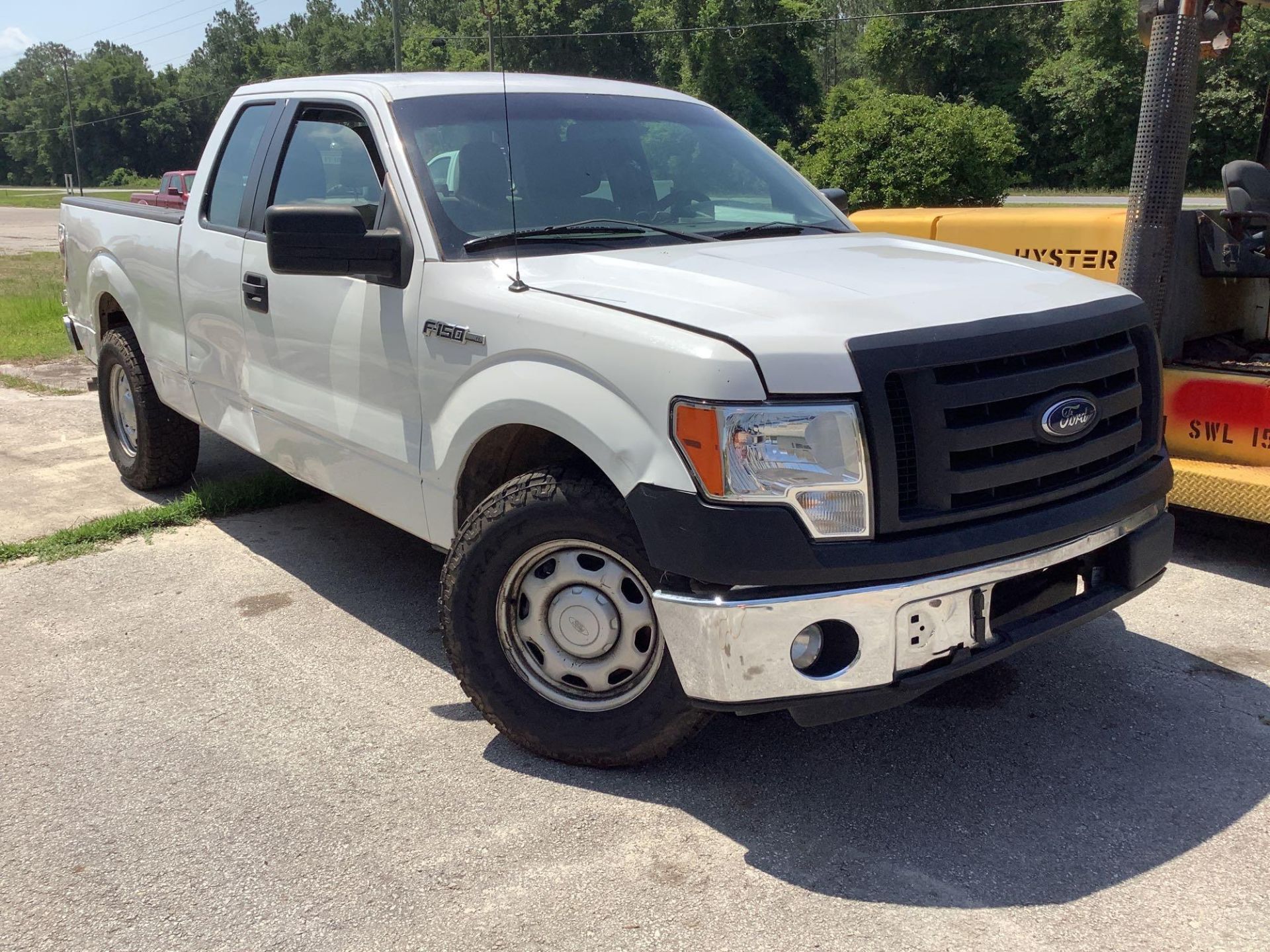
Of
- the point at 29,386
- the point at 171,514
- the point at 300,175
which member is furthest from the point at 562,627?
the point at 29,386

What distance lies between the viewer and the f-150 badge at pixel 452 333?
3379 mm

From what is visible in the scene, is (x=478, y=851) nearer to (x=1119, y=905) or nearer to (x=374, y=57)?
(x=1119, y=905)

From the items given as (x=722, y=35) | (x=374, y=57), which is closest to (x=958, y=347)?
(x=722, y=35)

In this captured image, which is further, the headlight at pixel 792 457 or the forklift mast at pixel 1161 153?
the forklift mast at pixel 1161 153

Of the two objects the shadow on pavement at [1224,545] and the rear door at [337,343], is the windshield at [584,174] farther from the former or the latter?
the shadow on pavement at [1224,545]

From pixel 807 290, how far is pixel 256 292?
2398 mm

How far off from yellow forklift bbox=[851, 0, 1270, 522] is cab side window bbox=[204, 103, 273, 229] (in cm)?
339

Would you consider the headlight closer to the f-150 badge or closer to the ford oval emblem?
the ford oval emblem

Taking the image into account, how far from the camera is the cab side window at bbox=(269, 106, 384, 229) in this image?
13.2 ft

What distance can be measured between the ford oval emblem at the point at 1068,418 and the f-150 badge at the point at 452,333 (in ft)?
5.20

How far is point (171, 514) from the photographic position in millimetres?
5750

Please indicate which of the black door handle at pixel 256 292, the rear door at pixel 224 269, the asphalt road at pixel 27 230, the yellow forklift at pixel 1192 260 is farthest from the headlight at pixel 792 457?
the asphalt road at pixel 27 230

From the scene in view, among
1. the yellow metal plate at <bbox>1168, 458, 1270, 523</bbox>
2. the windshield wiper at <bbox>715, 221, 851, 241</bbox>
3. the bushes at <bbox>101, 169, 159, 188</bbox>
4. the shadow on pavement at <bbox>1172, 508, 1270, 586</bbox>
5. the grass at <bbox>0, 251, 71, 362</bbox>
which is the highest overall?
the bushes at <bbox>101, 169, 159, 188</bbox>

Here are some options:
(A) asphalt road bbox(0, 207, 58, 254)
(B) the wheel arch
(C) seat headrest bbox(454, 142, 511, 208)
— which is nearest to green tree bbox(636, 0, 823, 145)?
(A) asphalt road bbox(0, 207, 58, 254)
